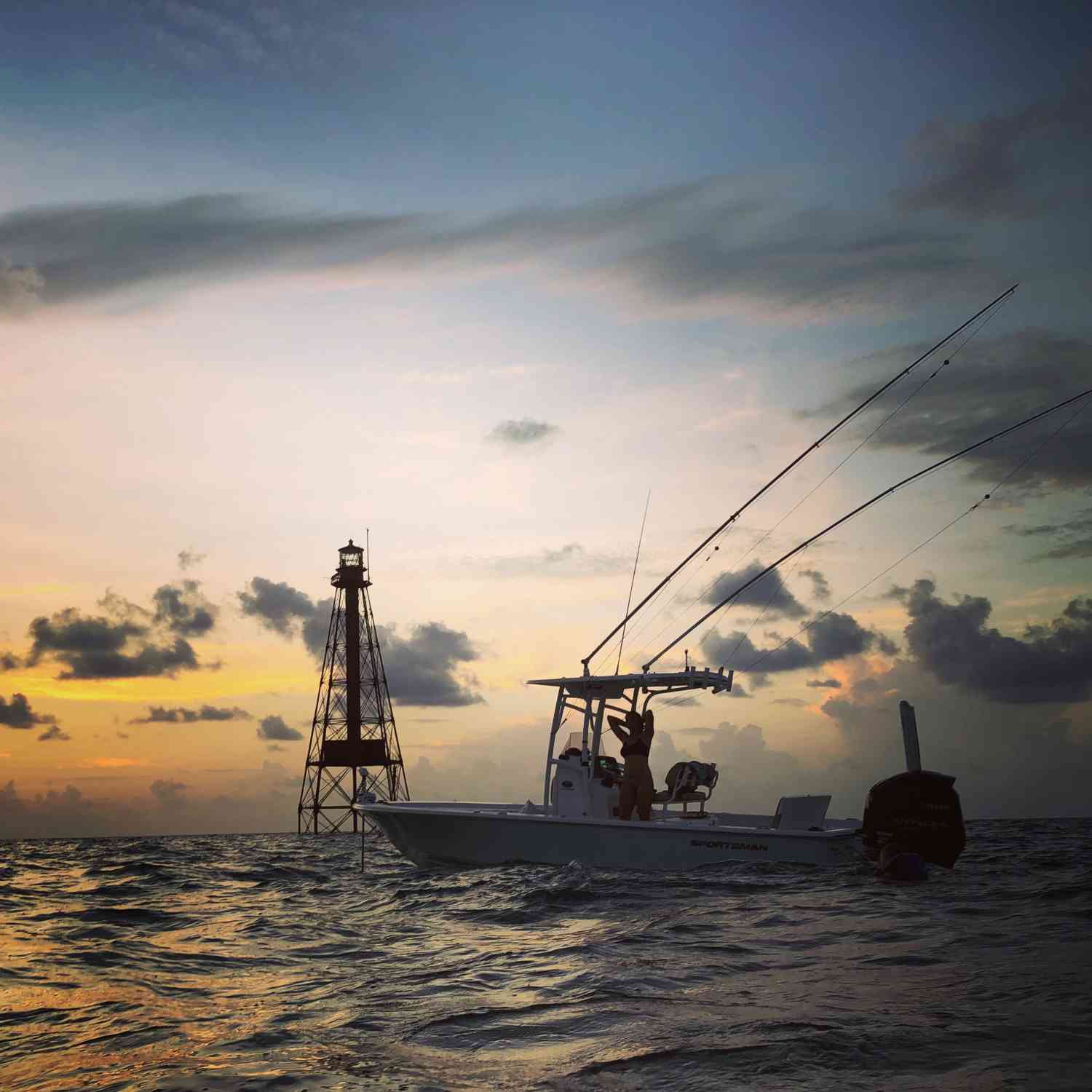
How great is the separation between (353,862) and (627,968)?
21.9m

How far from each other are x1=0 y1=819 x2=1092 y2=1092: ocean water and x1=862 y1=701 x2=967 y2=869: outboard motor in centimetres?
53

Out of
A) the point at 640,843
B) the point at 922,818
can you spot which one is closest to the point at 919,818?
the point at 922,818

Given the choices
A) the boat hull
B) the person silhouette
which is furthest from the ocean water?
the person silhouette

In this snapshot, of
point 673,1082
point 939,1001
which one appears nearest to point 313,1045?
point 673,1082

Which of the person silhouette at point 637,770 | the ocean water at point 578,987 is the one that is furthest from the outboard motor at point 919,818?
the person silhouette at point 637,770

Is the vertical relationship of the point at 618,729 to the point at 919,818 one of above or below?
above

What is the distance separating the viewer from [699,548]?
1827cm

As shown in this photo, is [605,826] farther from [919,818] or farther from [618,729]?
[919,818]

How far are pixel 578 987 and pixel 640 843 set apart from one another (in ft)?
26.2

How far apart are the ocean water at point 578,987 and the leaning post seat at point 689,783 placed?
1.97 m

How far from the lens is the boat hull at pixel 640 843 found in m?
16.0

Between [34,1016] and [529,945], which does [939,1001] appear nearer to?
[529,945]

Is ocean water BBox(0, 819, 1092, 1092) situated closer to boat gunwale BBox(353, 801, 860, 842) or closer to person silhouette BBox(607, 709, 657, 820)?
boat gunwale BBox(353, 801, 860, 842)

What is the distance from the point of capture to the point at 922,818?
1596 cm
